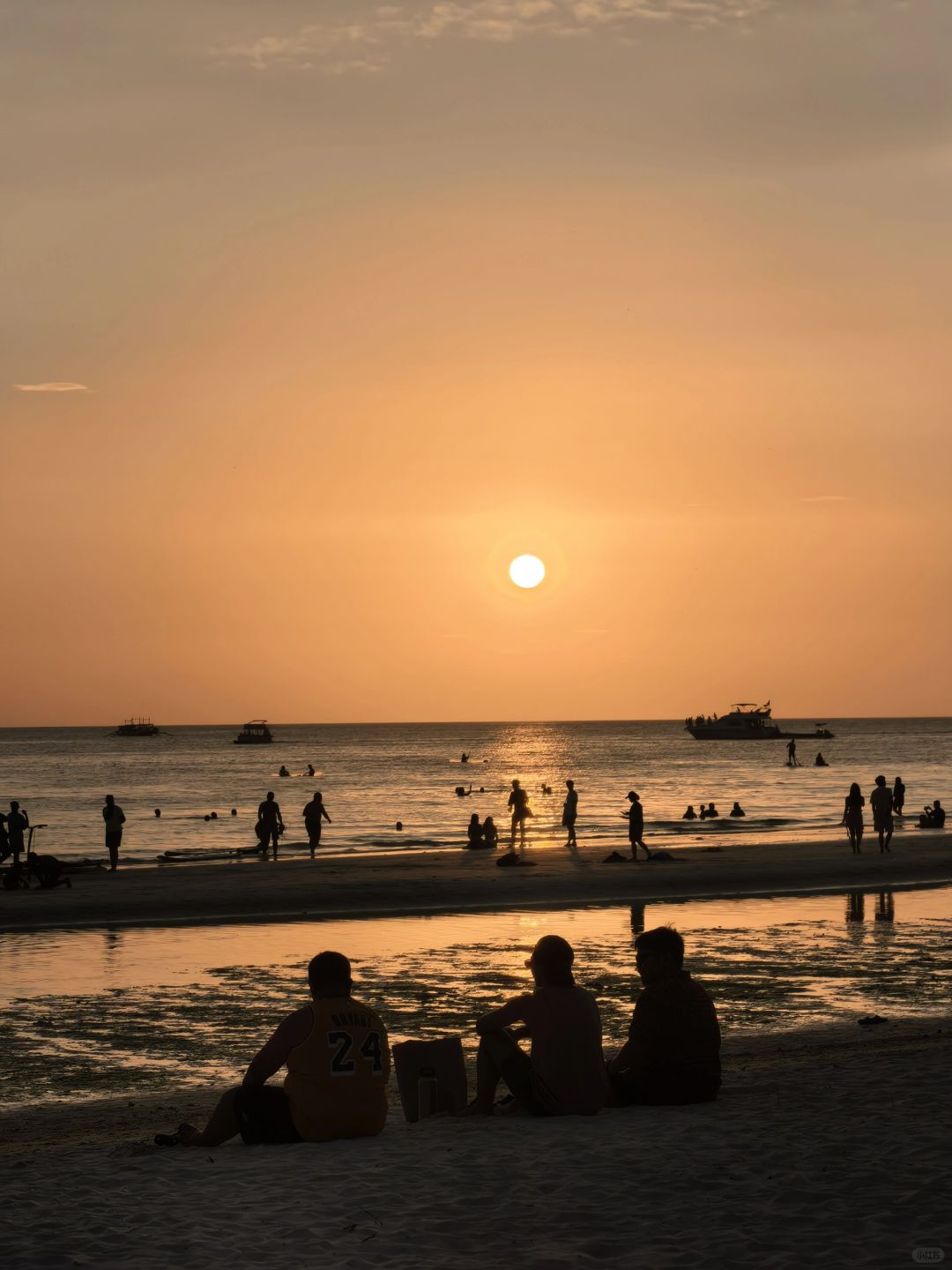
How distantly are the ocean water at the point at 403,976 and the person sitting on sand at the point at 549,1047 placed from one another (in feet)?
12.5

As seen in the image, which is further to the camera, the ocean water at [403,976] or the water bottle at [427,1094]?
the ocean water at [403,976]

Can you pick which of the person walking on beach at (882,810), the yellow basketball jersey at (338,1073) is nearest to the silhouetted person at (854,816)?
the person walking on beach at (882,810)

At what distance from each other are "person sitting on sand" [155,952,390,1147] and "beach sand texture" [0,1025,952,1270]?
5.4 inches

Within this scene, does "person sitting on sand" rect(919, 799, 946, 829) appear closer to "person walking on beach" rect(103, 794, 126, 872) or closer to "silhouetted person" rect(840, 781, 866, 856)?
"silhouetted person" rect(840, 781, 866, 856)

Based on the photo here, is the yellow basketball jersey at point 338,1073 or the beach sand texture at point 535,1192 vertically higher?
the yellow basketball jersey at point 338,1073

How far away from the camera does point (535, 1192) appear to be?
7578mm

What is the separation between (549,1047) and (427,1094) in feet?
3.73

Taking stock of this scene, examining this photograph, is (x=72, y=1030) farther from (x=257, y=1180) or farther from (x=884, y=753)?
(x=884, y=753)

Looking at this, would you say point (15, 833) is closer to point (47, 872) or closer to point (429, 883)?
point (47, 872)

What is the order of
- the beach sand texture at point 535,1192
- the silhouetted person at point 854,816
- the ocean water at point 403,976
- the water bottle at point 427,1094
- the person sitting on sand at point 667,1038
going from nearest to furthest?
the beach sand texture at point 535,1192, the person sitting on sand at point 667,1038, the water bottle at point 427,1094, the ocean water at point 403,976, the silhouetted person at point 854,816

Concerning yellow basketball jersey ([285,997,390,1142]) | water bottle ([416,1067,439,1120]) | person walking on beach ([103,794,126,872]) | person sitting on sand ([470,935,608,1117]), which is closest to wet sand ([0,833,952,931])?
person walking on beach ([103,794,126,872])

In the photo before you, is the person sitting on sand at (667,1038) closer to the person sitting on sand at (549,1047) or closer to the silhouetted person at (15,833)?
the person sitting on sand at (549,1047)

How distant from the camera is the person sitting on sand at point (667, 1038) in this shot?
9.18 metres

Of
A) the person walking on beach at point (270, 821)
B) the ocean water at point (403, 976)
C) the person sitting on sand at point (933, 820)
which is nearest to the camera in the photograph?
the ocean water at point (403, 976)
